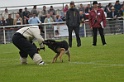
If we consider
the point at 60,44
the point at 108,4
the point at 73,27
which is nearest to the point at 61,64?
the point at 60,44

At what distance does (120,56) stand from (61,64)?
2.83 meters

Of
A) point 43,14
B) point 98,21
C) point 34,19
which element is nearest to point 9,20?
point 34,19

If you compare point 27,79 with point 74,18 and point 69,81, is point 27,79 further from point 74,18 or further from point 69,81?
point 74,18

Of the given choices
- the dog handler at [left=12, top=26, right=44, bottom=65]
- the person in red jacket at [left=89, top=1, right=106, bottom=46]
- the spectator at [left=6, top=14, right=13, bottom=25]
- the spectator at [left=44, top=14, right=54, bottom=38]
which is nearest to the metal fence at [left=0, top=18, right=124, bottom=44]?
the spectator at [left=44, top=14, right=54, bottom=38]

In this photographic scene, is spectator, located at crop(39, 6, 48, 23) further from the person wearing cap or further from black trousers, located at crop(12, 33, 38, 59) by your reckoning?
black trousers, located at crop(12, 33, 38, 59)

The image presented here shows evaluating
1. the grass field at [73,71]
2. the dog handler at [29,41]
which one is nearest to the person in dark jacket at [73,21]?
the grass field at [73,71]

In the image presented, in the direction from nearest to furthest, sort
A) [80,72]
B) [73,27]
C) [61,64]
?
[80,72]
[61,64]
[73,27]

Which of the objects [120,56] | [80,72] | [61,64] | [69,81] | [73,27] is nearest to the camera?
[69,81]

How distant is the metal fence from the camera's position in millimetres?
32750

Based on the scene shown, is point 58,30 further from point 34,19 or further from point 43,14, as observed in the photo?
point 34,19

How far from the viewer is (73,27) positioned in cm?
2444

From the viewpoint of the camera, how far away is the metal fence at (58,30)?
32750mm

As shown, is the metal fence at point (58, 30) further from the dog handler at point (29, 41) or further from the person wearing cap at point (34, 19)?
the dog handler at point (29, 41)

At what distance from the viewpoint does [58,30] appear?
33.4m
